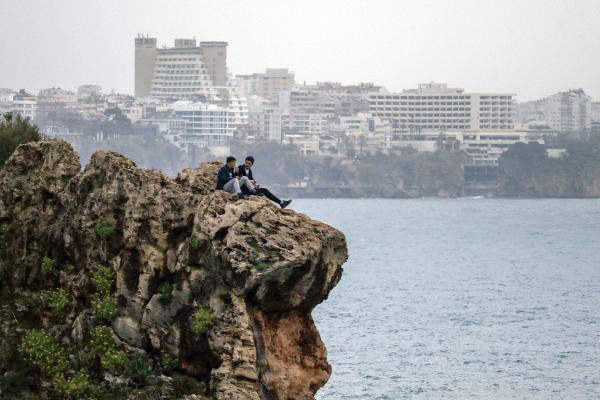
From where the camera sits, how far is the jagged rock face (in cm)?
2250

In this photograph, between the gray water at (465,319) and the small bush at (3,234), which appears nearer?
the small bush at (3,234)

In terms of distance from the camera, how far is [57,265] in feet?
82.4

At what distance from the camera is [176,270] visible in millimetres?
23422

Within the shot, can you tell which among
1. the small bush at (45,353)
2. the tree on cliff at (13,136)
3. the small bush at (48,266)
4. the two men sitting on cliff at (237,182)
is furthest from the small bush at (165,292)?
the tree on cliff at (13,136)

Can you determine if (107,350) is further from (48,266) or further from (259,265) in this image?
(259,265)

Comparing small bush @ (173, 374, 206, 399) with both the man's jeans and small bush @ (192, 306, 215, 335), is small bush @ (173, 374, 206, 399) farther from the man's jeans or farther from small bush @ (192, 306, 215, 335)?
the man's jeans

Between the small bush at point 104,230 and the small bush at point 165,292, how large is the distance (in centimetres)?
111

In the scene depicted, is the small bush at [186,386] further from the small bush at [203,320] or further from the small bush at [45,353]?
the small bush at [45,353]

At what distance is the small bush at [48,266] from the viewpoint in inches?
985

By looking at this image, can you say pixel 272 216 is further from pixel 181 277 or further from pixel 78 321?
pixel 78 321

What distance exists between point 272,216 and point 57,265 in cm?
379

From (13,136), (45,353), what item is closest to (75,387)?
(45,353)

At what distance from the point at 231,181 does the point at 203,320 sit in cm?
212

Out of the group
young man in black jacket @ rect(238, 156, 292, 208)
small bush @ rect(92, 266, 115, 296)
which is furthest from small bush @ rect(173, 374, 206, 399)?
young man in black jacket @ rect(238, 156, 292, 208)
